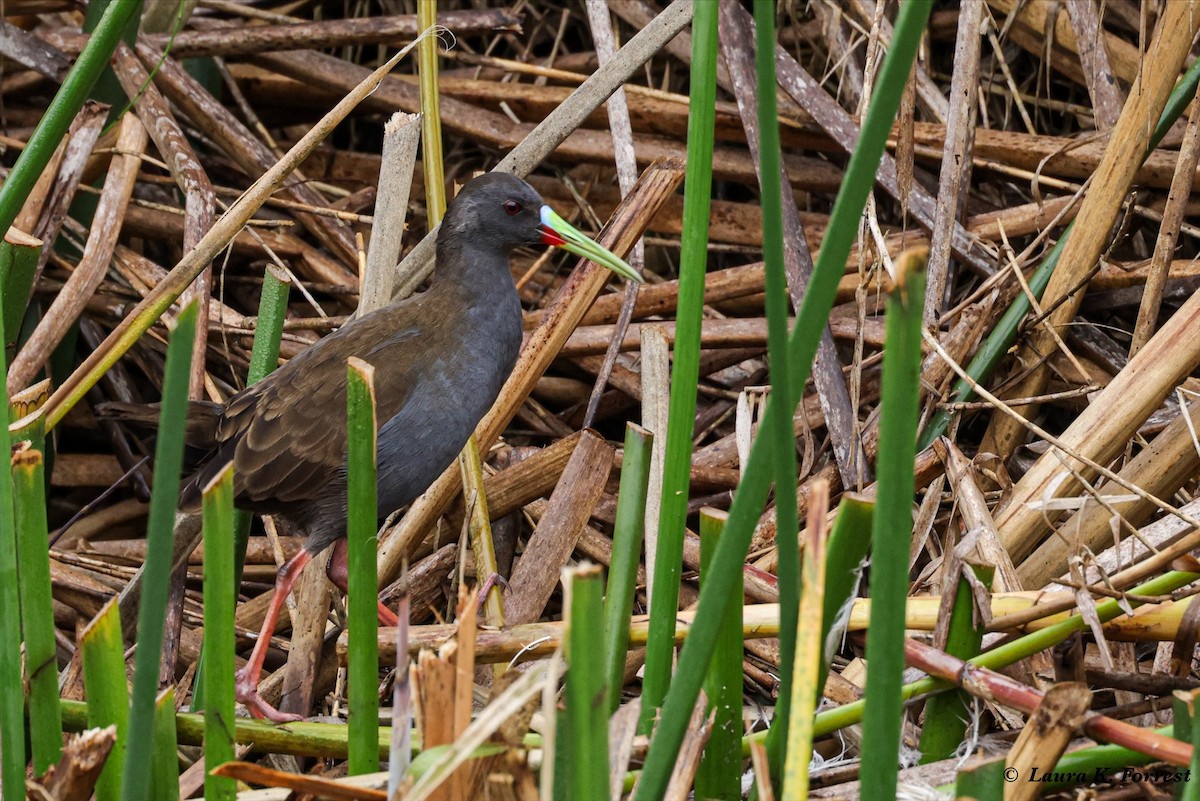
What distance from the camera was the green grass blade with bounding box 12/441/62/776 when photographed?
1.32 m

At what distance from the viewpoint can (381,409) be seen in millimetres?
2393

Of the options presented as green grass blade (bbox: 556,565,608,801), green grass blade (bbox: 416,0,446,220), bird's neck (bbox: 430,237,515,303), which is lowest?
green grass blade (bbox: 556,565,608,801)

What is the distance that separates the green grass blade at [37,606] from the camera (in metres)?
1.32

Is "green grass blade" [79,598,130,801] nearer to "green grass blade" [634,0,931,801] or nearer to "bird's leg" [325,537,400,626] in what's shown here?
"green grass blade" [634,0,931,801]

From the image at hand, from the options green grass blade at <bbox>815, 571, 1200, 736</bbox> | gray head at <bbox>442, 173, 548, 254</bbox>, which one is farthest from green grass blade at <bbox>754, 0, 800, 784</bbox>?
gray head at <bbox>442, 173, 548, 254</bbox>

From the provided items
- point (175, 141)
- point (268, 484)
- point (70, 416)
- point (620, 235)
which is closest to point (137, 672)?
point (268, 484)

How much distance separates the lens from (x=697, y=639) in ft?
3.43

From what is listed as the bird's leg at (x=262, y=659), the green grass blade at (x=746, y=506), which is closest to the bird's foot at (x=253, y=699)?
the bird's leg at (x=262, y=659)

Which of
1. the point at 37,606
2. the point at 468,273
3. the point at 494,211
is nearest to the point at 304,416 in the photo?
the point at 468,273

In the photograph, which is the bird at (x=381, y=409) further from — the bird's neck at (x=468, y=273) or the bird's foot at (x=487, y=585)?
the bird's foot at (x=487, y=585)

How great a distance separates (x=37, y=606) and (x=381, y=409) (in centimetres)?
106

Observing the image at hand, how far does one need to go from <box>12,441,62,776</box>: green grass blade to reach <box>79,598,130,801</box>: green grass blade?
4 cm

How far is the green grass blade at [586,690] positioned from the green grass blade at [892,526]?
0.21 meters

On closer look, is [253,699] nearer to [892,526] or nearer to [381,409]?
[381,409]
